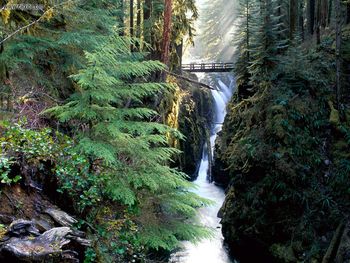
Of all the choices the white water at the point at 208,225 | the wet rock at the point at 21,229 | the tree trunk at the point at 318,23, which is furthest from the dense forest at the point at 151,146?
the tree trunk at the point at 318,23

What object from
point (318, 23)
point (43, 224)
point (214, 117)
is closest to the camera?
point (43, 224)

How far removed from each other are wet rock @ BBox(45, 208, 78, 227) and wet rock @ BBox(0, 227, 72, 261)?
64 centimetres

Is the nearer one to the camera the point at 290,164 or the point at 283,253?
the point at 283,253

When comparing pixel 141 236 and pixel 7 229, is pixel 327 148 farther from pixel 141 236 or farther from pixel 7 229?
pixel 7 229

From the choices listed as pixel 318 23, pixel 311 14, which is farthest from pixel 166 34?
pixel 311 14

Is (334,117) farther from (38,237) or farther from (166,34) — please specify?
(38,237)

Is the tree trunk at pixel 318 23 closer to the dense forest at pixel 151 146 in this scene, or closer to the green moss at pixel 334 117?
the dense forest at pixel 151 146

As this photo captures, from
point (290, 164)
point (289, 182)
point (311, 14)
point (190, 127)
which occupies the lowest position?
point (289, 182)

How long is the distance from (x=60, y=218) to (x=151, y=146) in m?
3.71

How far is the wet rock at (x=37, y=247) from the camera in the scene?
321 centimetres

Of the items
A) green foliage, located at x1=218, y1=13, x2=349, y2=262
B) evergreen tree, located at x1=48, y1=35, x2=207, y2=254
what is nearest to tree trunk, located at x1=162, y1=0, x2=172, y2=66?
evergreen tree, located at x1=48, y1=35, x2=207, y2=254

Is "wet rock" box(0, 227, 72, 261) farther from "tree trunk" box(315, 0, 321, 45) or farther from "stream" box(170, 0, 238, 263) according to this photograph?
"tree trunk" box(315, 0, 321, 45)

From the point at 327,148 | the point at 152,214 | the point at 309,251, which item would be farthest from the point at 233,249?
the point at 152,214

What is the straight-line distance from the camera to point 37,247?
3344mm
